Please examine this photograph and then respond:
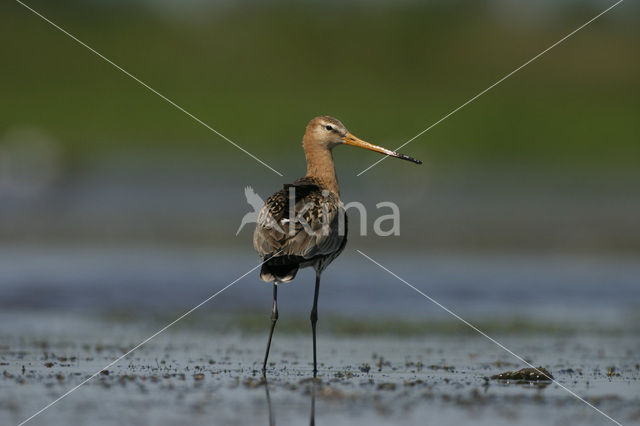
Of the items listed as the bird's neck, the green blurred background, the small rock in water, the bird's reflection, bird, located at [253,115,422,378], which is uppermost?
the green blurred background

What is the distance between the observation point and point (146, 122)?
128ft

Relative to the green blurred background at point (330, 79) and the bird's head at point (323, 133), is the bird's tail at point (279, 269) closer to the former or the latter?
the bird's head at point (323, 133)

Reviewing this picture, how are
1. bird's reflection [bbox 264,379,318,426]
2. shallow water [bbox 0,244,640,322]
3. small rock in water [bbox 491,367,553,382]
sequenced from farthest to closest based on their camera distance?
shallow water [bbox 0,244,640,322]
small rock in water [bbox 491,367,553,382]
bird's reflection [bbox 264,379,318,426]

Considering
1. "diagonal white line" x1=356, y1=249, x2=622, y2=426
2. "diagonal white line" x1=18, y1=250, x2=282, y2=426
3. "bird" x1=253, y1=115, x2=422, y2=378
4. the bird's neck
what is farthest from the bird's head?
"diagonal white line" x1=356, y1=249, x2=622, y2=426

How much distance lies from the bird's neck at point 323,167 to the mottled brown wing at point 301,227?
79cm

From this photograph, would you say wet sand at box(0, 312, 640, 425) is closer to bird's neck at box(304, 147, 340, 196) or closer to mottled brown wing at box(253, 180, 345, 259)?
mottled brown wing at box(253, 180, 345, 259)

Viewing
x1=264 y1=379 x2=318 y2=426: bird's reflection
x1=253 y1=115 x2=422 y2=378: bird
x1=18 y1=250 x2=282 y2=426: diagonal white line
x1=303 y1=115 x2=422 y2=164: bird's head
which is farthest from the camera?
x1=303 y1=115 x2=422 y2=164: bird's head

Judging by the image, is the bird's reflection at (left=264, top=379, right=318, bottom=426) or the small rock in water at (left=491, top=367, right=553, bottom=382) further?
the small rock in water at (left=491, top=367, right=553, bottom=382)

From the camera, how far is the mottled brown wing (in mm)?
8922

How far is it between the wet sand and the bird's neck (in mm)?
1399

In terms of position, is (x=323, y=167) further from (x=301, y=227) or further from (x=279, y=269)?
(x=279, y=269)

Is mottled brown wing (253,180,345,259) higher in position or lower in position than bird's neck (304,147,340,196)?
lower

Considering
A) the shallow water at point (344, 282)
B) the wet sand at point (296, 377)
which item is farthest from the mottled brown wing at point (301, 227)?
the shallow water at point (344, 282)

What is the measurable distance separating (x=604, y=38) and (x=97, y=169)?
3935cm
